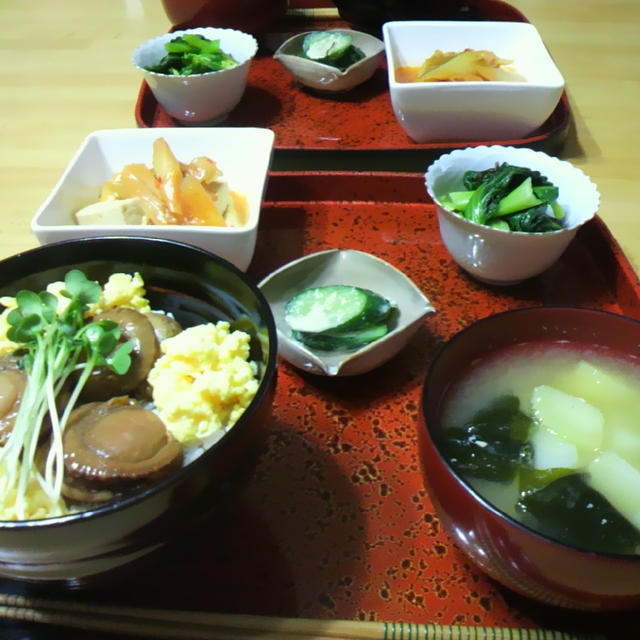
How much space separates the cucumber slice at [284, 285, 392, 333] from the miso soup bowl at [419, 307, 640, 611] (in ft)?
0.77

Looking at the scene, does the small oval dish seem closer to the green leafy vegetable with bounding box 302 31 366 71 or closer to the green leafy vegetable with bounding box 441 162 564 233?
the green leafy vegetable with bounding box 441 162 564 233

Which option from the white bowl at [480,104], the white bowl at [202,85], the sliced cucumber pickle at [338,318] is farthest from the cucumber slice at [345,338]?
the white bowl at [202,85]

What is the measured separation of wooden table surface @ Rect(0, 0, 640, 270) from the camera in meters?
1.46

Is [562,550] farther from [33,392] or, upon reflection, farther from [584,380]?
[33,392]

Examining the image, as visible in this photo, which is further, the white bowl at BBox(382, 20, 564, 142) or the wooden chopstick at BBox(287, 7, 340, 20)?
the wooden chopstick at BBox(287, 7, 340, 20)

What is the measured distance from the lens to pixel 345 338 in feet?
3.26

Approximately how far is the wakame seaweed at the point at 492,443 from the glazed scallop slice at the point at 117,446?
314 mm

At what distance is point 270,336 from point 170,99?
3.64ft

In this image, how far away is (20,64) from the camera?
210 centimetres

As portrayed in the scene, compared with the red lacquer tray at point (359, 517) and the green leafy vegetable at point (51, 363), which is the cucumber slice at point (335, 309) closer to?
the red lacquer tray at point (359, 517)

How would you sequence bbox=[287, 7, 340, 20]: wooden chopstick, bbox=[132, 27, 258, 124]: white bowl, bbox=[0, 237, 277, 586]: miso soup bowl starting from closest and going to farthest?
bbox=[0, 237, 277, 586]: miso soup bowl → bbox=[132, 27, 258, 124]: white bowl → bbox=[287, 7, 340, 20]: wooden chopstick

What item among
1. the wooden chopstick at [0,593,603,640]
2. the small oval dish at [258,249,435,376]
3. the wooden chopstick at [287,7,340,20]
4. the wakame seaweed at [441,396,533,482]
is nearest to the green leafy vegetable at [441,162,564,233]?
the small oval dish at [258,249,435,376]

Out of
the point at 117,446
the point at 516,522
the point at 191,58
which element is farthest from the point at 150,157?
A: the point at 516,522

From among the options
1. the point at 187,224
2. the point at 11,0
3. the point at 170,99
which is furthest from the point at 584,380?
the point at 11,0
